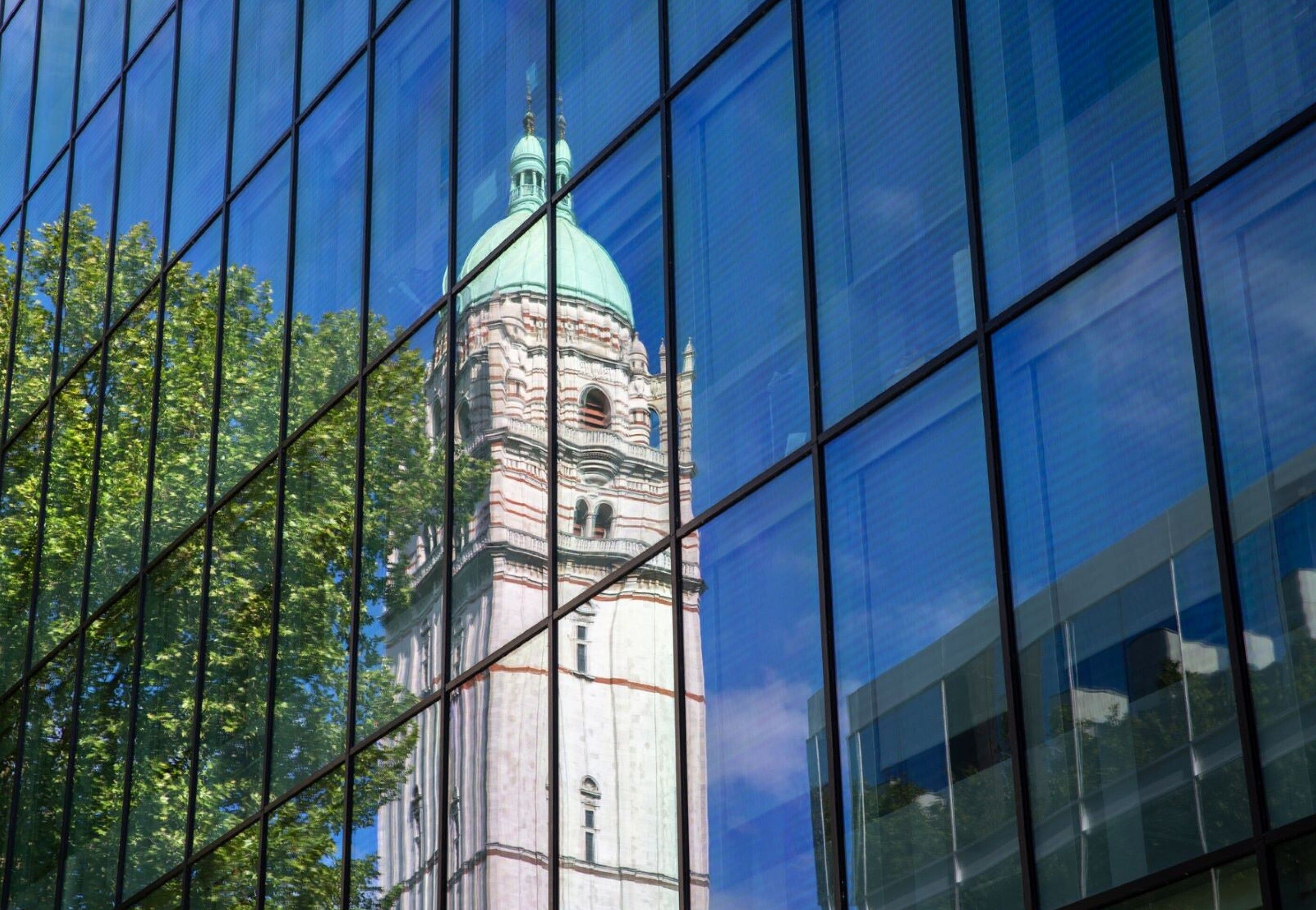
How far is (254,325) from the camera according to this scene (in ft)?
61.7

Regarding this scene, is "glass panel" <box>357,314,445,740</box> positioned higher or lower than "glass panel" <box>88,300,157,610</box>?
lower

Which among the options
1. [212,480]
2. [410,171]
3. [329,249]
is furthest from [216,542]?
[410,171]

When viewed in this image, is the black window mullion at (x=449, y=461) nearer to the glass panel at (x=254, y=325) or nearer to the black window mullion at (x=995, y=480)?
the glass panel at (x=254, y=325)

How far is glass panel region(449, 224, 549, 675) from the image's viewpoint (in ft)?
46.9

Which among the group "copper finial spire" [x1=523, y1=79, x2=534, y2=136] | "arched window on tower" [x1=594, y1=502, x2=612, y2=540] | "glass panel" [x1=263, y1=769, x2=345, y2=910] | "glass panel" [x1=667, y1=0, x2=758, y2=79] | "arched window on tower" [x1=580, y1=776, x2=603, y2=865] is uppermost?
"copper finial spire" [x1=523, y1=79, x2=534, y2=136]

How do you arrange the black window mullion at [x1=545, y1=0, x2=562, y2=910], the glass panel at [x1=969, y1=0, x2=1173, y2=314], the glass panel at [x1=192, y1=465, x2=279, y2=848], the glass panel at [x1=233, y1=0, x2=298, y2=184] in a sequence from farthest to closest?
the glass panel at [x1=233, y1=0, x2=298, y2=184] < the glass panel at [x1=192, y1=465, x2=279, y2=848] < the black window mullion at [x1=545, y1=0, x2=562, y2=910] < the glass panel at [x1=969, y1=0, x2=1173, y2=314]

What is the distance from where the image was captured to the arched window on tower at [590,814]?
1274cm

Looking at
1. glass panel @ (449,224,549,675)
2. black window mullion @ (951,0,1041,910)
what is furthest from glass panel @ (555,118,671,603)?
black window mullion @ (951,0,1041,910)

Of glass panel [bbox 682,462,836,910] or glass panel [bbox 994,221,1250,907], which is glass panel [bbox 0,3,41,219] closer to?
glass panel [bbox 682,462,836,910]

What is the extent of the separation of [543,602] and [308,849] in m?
3.58

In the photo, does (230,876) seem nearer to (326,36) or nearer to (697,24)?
(326,36)

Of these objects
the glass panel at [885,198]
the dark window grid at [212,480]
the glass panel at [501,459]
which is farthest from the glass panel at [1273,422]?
the dark window grid at [212,480]

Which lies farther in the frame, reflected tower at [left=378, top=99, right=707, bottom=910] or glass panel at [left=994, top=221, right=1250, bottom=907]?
reflected tower at [left=378, top=99, right=707, bottom=910]

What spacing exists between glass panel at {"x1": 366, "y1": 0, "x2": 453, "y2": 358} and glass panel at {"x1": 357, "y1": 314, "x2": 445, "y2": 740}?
0.42 metres
